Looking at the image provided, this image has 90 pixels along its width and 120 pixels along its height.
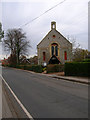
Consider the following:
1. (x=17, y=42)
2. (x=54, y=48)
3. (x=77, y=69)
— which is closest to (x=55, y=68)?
(x=77, y=69)

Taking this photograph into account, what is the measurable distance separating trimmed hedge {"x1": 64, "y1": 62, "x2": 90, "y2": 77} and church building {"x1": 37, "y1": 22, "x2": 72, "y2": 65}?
2415cm

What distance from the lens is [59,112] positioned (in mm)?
5316

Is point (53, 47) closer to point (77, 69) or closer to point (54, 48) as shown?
point (54, 48)

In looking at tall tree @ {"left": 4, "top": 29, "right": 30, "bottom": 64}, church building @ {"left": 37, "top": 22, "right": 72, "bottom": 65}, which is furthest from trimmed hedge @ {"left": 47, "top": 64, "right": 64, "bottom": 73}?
tall tree @ {"left": 4, "top": 29, "right": 30, "bottom": 64}

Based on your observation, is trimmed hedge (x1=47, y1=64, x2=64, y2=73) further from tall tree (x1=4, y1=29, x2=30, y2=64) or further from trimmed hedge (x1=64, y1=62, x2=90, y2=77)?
tall tree (x1=4, y1=29, x2=30, y2=64)

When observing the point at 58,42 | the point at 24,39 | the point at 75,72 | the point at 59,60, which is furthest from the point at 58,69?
the point at 24,39

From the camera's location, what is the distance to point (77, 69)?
58.4 feet

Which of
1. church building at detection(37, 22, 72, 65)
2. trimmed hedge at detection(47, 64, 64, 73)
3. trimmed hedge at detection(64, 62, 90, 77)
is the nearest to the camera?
trimmed hedge at detection(64, 62, 90, 77)

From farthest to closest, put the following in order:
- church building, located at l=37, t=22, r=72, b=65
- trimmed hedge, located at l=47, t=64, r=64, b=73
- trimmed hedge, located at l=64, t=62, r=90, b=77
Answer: church building, located at l=37, t=22, r=72, b=65
trimmed hedge, located at l=47, t=64, r=64, b=73
trimmed hedge, located at l=64, t=62, r=90, b=77

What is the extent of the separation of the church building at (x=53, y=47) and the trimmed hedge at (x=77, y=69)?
951 inches

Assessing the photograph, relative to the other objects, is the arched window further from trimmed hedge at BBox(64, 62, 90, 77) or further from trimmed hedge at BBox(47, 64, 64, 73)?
trimmed hedge at BBox(64, 62, 90, 77)

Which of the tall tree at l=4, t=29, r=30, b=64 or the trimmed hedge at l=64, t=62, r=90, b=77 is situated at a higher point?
the tall tree at l=4, t=29, r=30, b=64

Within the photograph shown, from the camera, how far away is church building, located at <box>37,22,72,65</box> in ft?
144

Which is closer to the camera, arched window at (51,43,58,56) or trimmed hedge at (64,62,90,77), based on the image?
trimmed hedge at (64,62,90,77)
